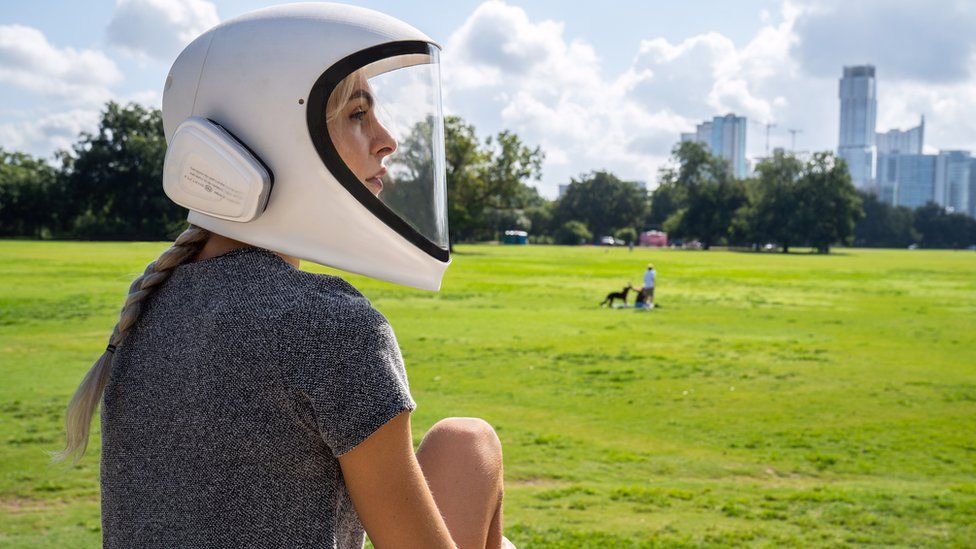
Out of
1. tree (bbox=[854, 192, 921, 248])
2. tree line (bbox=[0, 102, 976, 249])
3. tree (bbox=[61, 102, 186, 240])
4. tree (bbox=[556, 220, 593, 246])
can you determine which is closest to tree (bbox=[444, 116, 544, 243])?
tree line (bbox=[0, 102, 976, 249])

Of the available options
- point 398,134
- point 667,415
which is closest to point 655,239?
point 667,415

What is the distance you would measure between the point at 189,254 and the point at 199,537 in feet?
1.70

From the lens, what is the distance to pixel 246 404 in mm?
1318

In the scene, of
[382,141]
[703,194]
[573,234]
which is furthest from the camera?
[573,234]

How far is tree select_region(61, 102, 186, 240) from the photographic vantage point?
74.3m

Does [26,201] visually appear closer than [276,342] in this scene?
No

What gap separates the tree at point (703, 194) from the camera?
107625 mm

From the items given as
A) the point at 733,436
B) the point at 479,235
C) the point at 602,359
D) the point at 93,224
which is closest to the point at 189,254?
the point at 733,436

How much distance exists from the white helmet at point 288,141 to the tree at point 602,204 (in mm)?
127802

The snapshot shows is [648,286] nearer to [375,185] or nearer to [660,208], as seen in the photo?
[375,185]

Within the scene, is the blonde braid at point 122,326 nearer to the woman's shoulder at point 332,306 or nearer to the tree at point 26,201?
the woman's shoulder at point 332,306

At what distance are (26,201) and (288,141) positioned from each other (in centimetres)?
8148

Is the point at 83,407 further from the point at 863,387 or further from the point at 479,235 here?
the point at 479,235

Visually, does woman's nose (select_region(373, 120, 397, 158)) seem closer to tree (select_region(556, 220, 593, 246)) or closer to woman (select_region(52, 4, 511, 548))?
woman (select_region(52, 4, 511, 548))
